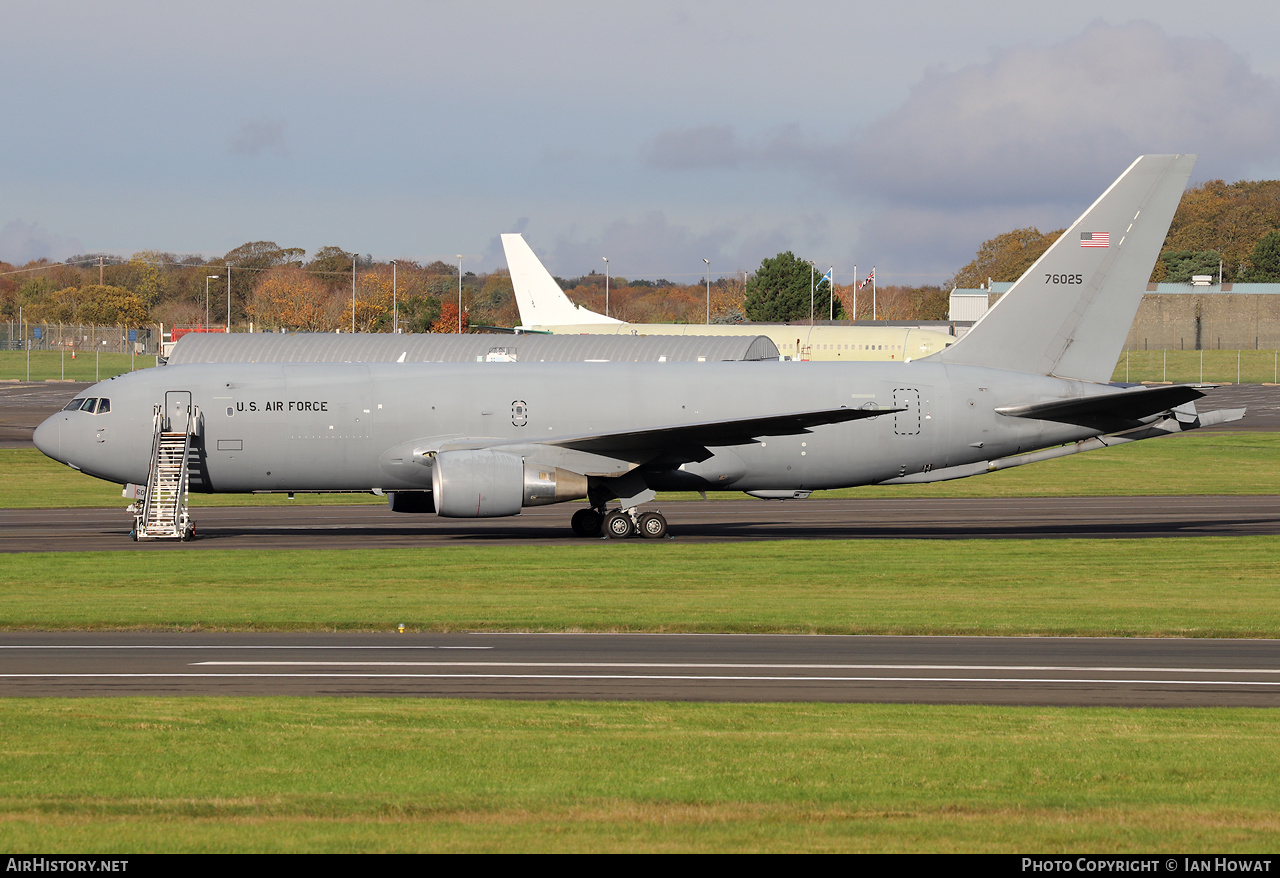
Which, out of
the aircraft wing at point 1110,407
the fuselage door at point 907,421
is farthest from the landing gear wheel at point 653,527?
the aircraft wing at point 1110,407

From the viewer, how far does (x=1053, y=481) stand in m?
55.0

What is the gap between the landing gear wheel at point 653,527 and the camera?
34.8 metres

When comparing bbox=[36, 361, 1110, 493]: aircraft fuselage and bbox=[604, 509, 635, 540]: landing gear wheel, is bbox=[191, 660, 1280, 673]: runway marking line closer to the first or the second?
bbox=[36, 361, 1110, 493]: aircraft fuselage

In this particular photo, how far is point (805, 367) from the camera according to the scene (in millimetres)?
36656

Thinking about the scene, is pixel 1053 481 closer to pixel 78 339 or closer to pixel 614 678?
pixel 614 678

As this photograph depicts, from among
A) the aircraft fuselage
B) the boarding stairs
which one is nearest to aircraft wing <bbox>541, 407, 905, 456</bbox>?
the aircraft fuselage

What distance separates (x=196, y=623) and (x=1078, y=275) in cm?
2543

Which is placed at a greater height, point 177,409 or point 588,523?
point 177,409

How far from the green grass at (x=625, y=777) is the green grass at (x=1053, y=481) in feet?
109

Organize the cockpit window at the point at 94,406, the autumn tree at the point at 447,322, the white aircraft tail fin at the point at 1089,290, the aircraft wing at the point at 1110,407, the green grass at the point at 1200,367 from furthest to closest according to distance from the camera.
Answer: the autumn tree at the point at 447,322 < the green grass at the point at 1200,367 < the white aircraft tail fin at the point at 1089,290 < the cockpit window at the point at 94,406 < the aircraft wing at the point at 1110,407

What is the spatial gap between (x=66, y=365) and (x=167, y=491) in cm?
12627

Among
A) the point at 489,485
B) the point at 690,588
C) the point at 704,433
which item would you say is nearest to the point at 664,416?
the point at 704,433

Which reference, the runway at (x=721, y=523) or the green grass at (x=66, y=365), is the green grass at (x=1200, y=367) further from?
the green grass at (x=66, y=365)
